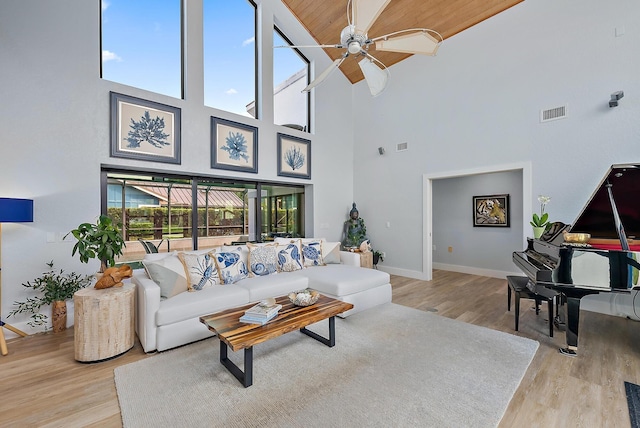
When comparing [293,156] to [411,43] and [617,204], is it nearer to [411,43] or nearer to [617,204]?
[411,43]

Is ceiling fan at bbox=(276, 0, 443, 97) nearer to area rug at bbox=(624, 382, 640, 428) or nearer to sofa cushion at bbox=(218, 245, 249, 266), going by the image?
sofa cushion at bbox=(218, 245, 249, 266)

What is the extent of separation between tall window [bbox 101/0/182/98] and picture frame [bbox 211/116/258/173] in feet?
2.45

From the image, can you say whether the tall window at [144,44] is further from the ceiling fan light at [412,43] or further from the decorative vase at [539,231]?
the decorative vase at [539,231]

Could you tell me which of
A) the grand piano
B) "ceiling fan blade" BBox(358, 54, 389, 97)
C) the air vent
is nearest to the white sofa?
the grand piano

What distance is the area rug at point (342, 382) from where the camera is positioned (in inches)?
65.5

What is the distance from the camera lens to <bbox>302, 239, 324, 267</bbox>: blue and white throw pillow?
4.06m

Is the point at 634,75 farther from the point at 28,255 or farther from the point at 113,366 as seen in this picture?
the point at 28,255

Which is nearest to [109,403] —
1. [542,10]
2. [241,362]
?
[241,362]

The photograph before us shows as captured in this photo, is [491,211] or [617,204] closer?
[617,204]

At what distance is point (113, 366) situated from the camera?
2.26 m

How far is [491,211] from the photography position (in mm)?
5508

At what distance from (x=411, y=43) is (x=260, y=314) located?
10.2 feet

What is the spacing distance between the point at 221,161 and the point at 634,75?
18.4 ft

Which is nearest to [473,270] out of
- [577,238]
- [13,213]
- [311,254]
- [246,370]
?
[577,238]
